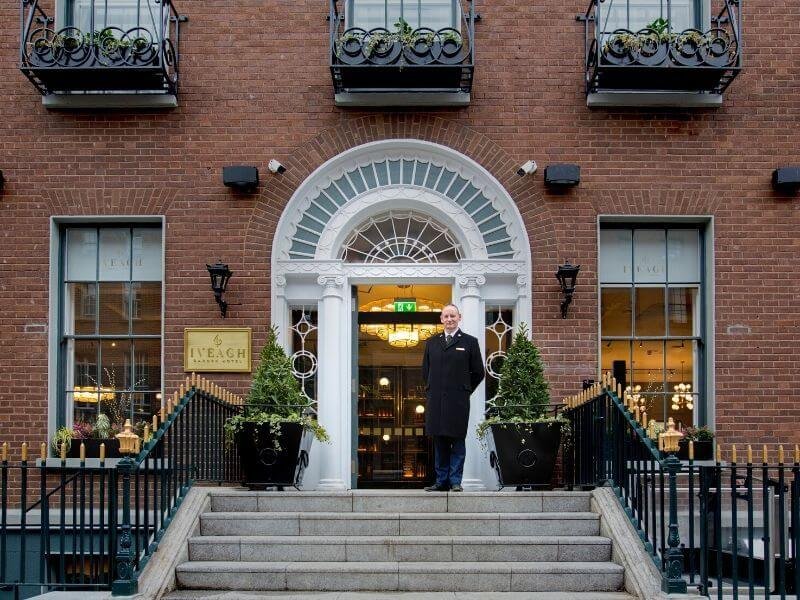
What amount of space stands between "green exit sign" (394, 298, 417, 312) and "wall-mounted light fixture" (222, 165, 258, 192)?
2154mm

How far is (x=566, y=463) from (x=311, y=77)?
4887mm

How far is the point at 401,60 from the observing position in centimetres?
1103

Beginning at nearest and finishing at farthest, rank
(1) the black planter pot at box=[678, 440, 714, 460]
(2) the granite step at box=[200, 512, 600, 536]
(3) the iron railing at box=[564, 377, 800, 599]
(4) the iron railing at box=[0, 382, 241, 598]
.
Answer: (3) the iron railing at box=[564, 377, 800, 599], (4) the iron railing at box=[0, 382, 241, 598], (2) the granite step at box=[200, 512, 600, 536], (1) the black planter pot at box=[678, 440, 714, 460]

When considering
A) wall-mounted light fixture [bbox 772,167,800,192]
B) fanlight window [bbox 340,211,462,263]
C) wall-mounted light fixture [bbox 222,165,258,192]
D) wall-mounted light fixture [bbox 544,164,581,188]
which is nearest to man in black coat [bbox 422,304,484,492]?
fanlight window [bbox 340,211,462,263]

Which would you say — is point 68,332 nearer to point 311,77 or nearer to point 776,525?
point 311,77

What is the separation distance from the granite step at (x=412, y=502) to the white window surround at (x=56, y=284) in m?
2.37

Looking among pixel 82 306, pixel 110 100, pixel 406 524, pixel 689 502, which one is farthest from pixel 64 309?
pixel 689 502

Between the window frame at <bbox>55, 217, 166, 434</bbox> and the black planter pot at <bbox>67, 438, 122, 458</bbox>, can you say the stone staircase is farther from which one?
the window frame at <bbox>55, 217, 166, 434</bbox>

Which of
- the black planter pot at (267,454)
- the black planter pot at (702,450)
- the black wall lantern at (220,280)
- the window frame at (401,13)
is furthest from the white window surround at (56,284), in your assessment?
the black planter pot at (702,450)

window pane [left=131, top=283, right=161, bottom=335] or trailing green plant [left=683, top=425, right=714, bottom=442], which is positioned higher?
window pane [left=131, top=283, right=161, bottom=335]

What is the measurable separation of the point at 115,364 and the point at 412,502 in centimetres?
404

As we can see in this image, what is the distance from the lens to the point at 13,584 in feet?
27.4

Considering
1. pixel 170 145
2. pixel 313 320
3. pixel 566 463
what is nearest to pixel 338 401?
pixel 313 320

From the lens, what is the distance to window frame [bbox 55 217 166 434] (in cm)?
1155
